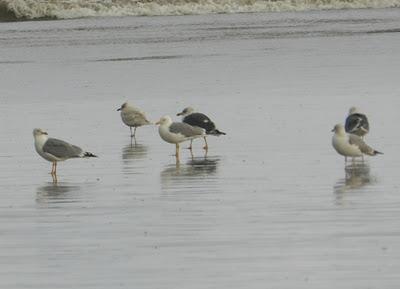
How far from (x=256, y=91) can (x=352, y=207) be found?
16.8 meters

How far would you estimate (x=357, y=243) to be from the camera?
12836mm

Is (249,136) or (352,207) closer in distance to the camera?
(352,207)

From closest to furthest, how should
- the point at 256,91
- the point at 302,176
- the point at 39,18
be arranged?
the point at 302,176
the point at 256,91
the point at 39,18

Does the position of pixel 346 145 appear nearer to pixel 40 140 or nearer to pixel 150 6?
pixel 40 140

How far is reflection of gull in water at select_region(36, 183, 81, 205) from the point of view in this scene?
54.2 ft

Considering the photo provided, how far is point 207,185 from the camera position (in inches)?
685

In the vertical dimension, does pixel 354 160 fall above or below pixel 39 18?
below

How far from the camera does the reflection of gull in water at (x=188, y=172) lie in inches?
696

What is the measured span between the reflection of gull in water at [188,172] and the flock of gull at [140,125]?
0.42m

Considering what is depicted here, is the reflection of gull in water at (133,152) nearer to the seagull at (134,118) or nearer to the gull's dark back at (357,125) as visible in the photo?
the seagull at (134,118)

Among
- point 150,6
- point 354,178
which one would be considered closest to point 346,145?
point 354,178

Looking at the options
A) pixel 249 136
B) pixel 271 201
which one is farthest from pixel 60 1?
pixel 271 201

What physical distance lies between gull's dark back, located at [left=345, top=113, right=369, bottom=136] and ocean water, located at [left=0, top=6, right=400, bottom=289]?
1.41 ft

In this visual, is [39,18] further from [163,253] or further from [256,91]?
[163,253]
